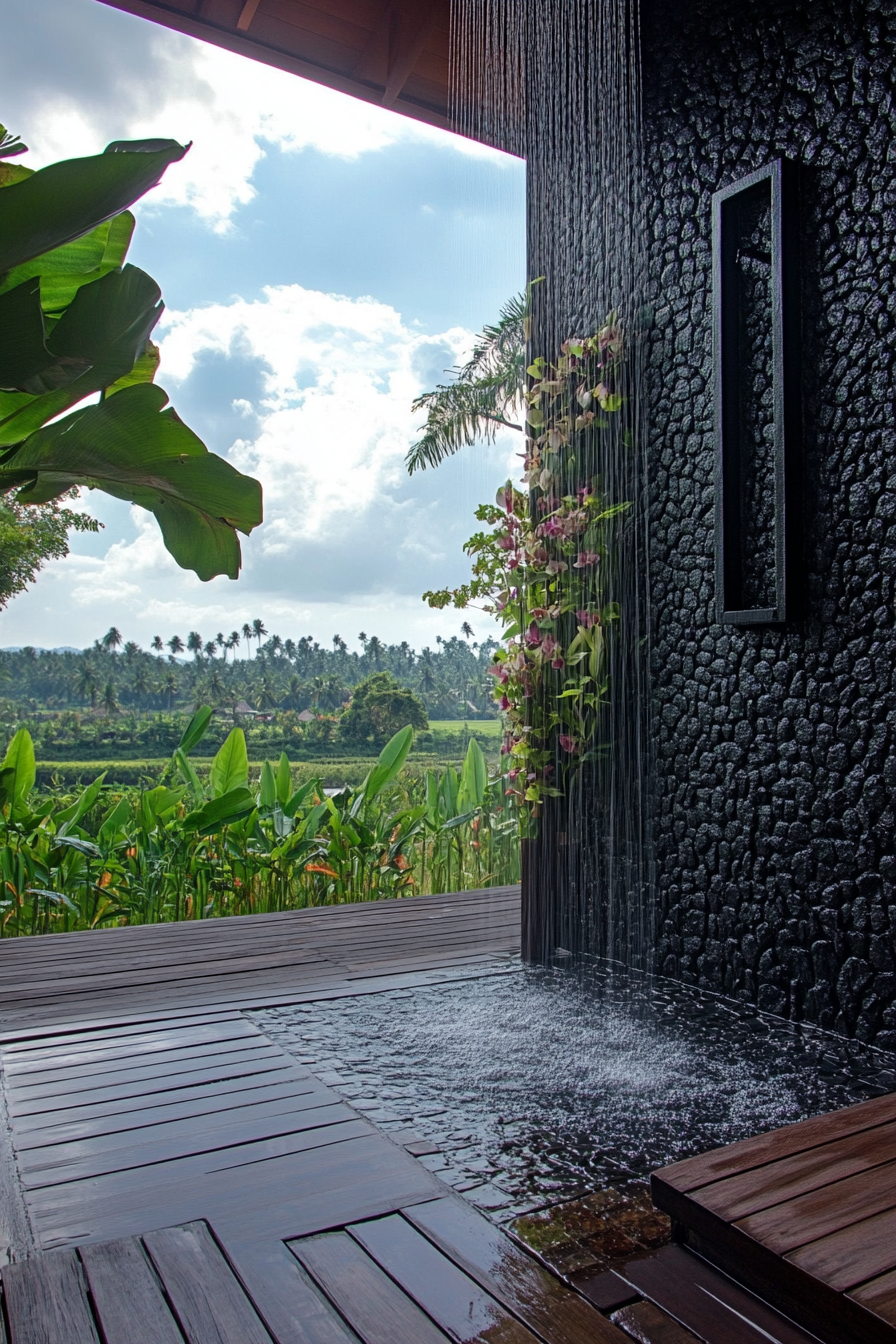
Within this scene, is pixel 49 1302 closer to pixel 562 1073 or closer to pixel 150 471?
pixel 562 1073

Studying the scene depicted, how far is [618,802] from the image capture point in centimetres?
292

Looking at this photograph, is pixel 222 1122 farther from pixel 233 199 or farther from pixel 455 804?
pixel 233 199

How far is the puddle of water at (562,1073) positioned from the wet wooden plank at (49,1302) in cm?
58

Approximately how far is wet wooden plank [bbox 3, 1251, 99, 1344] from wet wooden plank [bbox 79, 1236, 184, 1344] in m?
0.02

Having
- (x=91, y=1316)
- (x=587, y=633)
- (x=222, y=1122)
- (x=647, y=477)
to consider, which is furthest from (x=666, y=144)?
(x=91, y=1316)

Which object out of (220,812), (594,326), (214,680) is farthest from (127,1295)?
(214,680)

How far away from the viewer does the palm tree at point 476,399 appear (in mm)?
10125

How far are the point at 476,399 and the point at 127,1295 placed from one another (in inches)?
394

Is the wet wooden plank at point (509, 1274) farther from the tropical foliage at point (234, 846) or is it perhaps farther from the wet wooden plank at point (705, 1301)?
the tropical foliage at point (234, 846)

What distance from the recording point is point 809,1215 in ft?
3.99

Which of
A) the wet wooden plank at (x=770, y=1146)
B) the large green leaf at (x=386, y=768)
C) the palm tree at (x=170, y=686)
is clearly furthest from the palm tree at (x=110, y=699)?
the wet wooden plank at (x=770, y=1146)

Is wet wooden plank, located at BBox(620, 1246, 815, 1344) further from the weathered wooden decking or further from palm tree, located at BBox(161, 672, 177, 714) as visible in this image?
palm tree, located at BBox(161, 672, 177, 714)

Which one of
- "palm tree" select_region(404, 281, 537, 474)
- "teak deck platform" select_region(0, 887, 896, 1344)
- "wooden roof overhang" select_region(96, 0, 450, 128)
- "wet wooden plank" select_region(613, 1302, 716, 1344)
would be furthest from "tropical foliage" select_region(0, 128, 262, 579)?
"palm tree" select_region(404, 281, 537, 474)

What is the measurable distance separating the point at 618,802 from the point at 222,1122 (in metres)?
1.59
